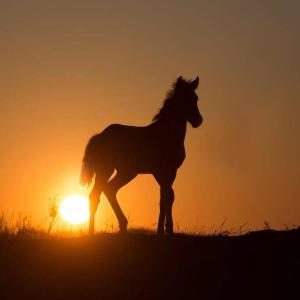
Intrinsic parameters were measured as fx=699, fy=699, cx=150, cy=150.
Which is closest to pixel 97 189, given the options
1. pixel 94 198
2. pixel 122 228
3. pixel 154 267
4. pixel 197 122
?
pixel 94 198

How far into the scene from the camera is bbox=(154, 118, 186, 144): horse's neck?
14539 millimetres

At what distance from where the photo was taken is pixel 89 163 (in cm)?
1503

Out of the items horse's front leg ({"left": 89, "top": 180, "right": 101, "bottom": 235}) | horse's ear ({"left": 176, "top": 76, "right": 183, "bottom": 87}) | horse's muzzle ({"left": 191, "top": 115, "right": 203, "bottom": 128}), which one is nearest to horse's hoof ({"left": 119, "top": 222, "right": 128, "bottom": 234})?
horse's front leg ({"left": 89, "top": 180, "right": 101, "bottom": 235})

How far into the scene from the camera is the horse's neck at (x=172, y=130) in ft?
47.7

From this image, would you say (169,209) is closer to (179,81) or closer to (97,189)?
Result: (97,189)

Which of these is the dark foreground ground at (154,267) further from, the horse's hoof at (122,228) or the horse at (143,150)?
the horse at (143,150)

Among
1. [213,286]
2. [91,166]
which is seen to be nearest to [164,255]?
[213,286]

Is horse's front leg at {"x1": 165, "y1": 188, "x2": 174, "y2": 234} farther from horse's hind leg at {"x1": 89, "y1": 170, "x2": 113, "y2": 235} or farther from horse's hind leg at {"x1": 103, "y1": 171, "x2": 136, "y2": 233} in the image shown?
horse's hind leg at {"x1": 89, "y1": 170, "x2": 113, "y2": 235}

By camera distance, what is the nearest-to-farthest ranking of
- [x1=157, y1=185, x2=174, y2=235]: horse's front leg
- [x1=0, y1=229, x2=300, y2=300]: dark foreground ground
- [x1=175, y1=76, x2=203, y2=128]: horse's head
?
[x1=0, y1=229, x2=300, y2=300]: dark foreground ground
[x1=157, y1=185, x2=174, y2=235]: horse's front leg
[x1=175, y1=76, x2=203, y2=128]: horse's head

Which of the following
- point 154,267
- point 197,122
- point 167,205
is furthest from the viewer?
point 197,122

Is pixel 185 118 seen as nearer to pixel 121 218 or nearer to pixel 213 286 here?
pixel 121 218

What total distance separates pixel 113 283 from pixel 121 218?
3877 millimetres

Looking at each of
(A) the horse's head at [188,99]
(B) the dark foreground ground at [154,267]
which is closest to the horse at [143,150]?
(A) the horse's head at [188,99]

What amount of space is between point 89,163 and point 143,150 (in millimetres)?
1289
